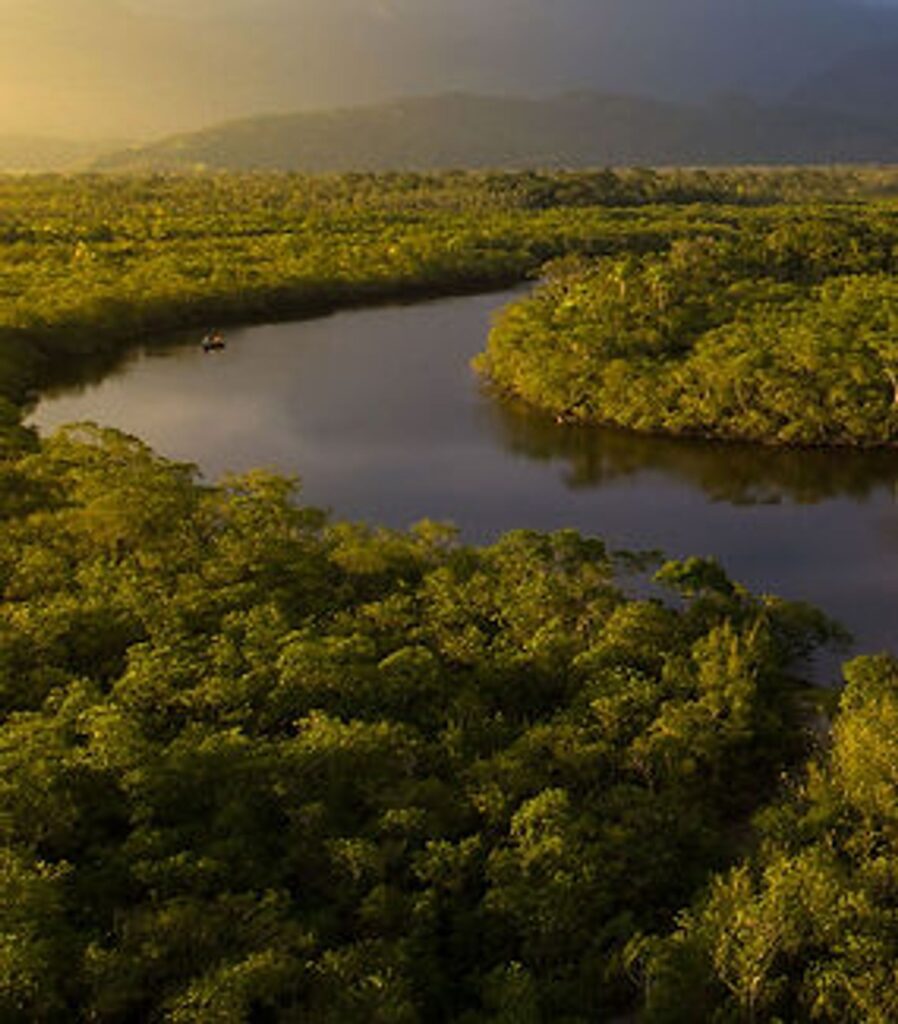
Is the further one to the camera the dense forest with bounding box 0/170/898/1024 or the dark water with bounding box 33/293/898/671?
the dark water with bounding box 33/293/898/671

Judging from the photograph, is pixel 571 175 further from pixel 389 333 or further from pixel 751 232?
pixel 389 333

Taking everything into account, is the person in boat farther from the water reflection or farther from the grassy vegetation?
the water reflection

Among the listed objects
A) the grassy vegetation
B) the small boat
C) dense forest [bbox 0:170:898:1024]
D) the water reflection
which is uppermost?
the grassy vegetation

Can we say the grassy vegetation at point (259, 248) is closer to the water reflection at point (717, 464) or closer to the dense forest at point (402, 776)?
the water reflection at point (717, 464)

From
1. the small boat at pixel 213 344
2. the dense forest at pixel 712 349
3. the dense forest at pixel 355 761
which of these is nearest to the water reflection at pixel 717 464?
the dense forest at pixel 712 349

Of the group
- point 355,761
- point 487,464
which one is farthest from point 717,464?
point 355,761

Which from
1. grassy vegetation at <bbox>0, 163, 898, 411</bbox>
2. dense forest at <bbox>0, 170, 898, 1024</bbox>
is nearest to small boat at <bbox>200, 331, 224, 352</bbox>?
grassy vegetation at <bbox>0, 163, 898, 411</bbox>
